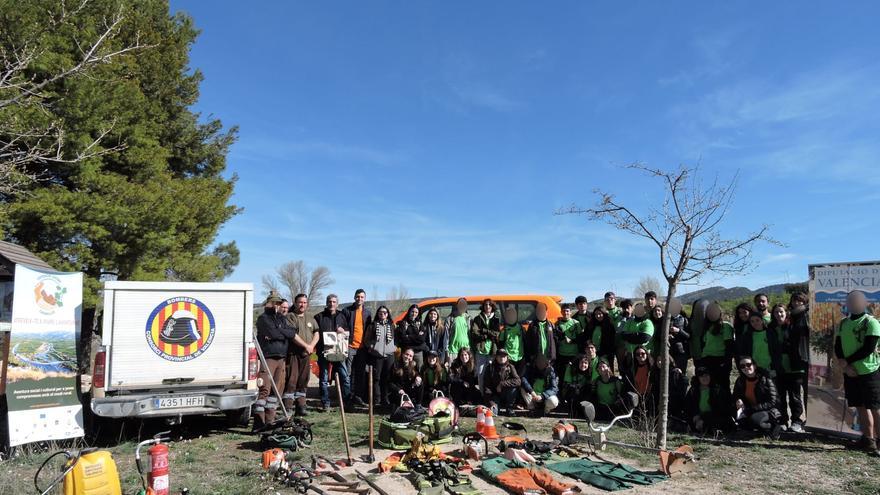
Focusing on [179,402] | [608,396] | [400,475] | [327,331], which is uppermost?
[327,331]

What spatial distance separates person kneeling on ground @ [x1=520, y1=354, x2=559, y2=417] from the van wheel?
4324 millimetres

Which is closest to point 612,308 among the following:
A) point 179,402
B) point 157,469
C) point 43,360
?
point 179,402

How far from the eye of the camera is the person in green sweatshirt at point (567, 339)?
972 centimetres

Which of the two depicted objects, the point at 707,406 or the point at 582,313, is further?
the point at 582,313

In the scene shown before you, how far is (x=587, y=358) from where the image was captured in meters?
9.30

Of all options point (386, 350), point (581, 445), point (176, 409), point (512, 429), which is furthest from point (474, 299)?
point (176, 409)

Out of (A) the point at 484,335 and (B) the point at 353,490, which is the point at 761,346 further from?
(B) the point at 353,490

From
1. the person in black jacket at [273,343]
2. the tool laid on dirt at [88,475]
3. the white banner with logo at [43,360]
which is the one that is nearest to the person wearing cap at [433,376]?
the person in black jacket at [273,343]

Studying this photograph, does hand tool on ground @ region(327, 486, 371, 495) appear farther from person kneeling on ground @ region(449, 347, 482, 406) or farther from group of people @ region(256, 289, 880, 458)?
person kneeling on ground @ region(449, 347, 482, 406)

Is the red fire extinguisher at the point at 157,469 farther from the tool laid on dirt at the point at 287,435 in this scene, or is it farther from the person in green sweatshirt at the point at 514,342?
the person in green sweatshirt at the point at 514,342

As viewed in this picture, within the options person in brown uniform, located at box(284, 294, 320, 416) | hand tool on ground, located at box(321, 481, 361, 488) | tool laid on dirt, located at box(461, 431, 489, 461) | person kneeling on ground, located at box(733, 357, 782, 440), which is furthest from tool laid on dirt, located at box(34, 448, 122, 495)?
person kneeling on ground, located at box(733, 357, 782, 440)

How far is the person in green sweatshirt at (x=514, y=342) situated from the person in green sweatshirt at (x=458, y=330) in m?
0.64

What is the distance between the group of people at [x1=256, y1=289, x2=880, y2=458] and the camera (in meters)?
7.73

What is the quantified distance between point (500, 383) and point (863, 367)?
4834 millimetres
